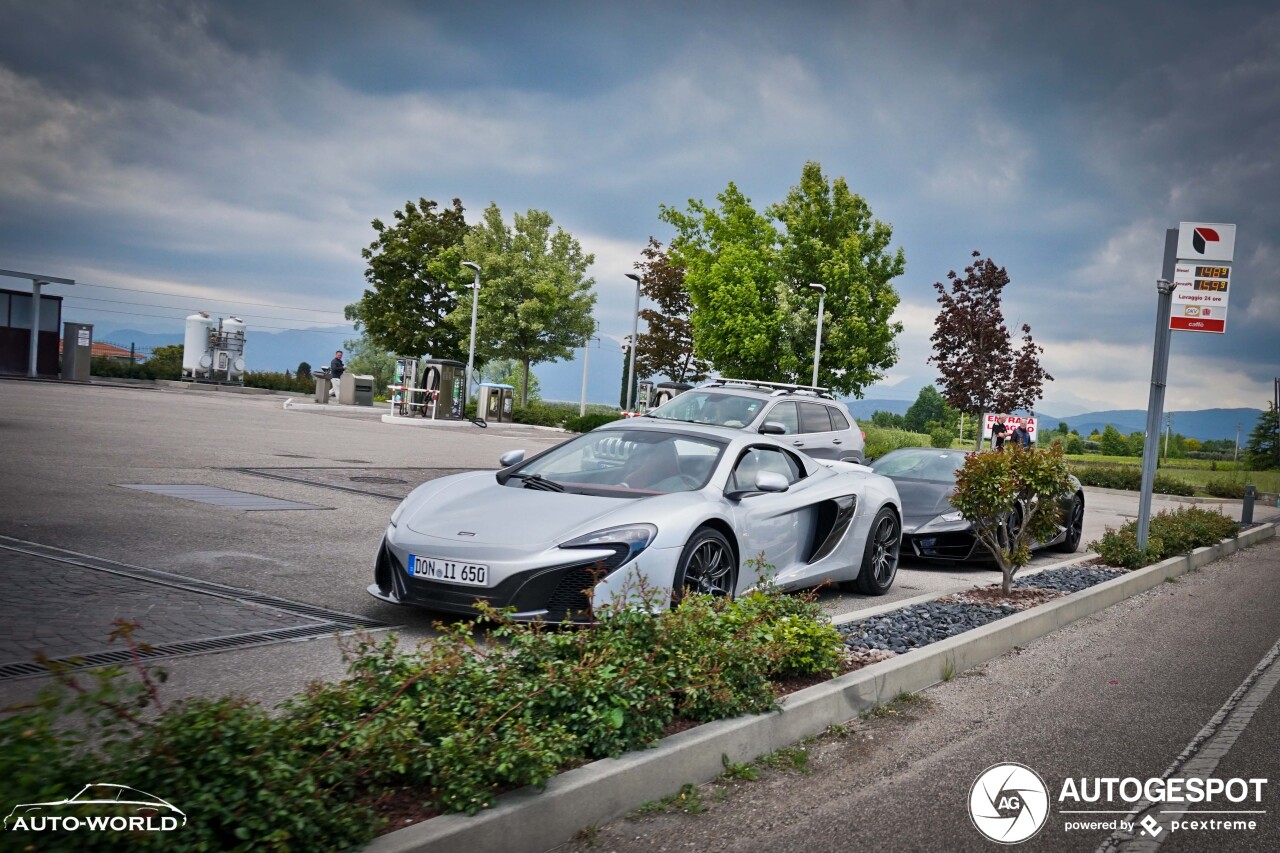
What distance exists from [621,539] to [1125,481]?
3291 cm

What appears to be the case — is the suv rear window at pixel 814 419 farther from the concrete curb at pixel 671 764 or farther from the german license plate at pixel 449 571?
the german license plate at pixel 449 571

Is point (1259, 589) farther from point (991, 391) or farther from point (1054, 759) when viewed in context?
point (991, 391)

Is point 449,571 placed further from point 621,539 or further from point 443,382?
point 443,382

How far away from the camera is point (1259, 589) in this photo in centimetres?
1129

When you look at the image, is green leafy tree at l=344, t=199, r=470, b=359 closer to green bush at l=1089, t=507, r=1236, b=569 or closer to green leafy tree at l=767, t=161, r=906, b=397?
green leafy tree at l=767, t=161, r=906, b=397

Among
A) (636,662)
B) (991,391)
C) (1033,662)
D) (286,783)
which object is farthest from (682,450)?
(991,391)

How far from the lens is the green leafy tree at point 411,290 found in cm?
5912

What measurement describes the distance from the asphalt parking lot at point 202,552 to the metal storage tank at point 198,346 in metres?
29.8

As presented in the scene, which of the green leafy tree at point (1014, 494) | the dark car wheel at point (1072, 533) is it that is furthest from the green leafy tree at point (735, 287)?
the green leafy tree at point (1014, 494)

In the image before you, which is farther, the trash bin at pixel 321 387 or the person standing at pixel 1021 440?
the trash bin at pixel 321 387

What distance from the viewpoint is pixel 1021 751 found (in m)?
4.75

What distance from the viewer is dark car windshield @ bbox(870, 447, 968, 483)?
12.3 meters

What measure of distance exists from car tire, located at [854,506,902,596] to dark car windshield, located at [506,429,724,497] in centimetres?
186

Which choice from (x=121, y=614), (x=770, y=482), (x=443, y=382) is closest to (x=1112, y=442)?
(x=443, y=382)
